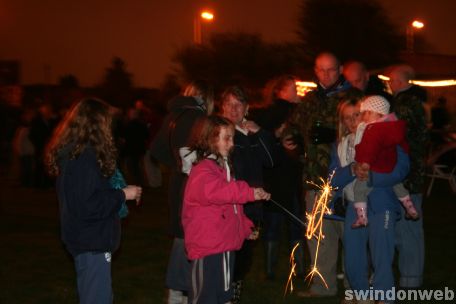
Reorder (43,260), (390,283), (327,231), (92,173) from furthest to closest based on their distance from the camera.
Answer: (43,260) → (327,231) → (390,283) → (92,173)

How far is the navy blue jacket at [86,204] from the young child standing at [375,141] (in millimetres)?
2001

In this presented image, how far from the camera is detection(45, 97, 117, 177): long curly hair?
217 inches

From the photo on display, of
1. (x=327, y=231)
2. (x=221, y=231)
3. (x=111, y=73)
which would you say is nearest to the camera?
(x=221, y=231)

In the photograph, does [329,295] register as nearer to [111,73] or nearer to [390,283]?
[390,283]

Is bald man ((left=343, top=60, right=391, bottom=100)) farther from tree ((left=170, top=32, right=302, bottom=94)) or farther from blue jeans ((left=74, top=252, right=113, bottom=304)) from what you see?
tree ((left=170, top=32, right=302, bottom=94))

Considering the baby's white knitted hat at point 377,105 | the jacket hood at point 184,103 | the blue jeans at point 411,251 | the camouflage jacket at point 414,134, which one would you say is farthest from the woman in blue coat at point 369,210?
the blue jeans at point 411,251

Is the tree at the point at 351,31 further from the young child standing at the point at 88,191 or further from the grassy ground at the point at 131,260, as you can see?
the young child standing at the point at 88,191

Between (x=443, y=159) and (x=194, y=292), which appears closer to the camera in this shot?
(x=194, y=292)

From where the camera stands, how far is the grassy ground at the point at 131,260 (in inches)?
319

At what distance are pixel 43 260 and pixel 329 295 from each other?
4.02 m

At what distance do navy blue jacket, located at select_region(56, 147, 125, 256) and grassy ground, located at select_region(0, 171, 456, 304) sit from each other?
7.87 ft

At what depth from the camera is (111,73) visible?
70.2 m

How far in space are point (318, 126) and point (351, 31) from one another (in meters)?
40.9

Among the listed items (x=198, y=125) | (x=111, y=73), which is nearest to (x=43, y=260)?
(x=198, y=125)
